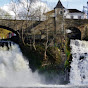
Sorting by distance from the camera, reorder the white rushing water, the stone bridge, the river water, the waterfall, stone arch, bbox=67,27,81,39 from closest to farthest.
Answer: the river water → the waterfall → the white rushing water → the stone bridge → stone arch, bbox=67,27,81,39

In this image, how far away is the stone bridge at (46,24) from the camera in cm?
3500

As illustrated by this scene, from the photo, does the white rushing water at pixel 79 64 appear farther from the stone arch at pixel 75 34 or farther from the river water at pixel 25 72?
the stone arch at pixel 75 34

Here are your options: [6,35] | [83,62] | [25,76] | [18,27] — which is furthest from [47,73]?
[6,35]

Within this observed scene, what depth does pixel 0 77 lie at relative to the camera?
23656mm

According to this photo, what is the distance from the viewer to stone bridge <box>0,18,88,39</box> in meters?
35.0

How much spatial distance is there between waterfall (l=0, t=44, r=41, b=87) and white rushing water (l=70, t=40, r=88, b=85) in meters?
4.29

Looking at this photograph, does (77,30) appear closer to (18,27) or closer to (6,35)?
(18,27)

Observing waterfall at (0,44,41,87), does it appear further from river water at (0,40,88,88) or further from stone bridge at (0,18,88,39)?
stone bridge at (0,18,88,39)

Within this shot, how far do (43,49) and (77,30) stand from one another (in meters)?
10.4

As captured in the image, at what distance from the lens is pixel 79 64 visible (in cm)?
2738

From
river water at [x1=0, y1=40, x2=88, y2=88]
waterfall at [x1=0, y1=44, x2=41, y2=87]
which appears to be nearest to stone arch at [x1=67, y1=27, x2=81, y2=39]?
river water at [x1=0, y1=40, x2=88, y2=88]

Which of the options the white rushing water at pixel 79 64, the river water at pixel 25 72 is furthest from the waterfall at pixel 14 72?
the white rushing water at pixel 79 64

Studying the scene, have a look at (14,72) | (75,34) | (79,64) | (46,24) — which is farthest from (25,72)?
(75,34)

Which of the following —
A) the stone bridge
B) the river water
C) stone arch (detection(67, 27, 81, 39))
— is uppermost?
the stone bridge
